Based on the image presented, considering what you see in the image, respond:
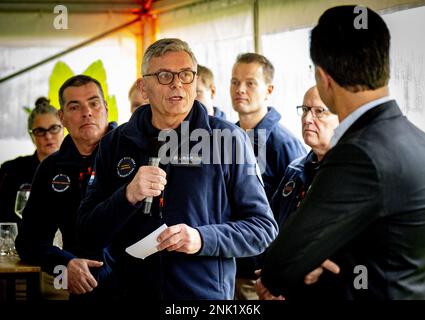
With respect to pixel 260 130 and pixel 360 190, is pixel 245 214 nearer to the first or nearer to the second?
pixel 360 190

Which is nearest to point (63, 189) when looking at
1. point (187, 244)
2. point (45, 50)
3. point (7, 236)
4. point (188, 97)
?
point (7, 236)

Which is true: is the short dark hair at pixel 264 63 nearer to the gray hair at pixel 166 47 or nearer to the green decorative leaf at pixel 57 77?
the gray hair at pixel 166 47

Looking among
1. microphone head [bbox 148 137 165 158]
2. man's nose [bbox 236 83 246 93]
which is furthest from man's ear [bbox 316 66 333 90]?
man's nose [bbox 236 83 246 93]

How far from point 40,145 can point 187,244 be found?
252 centimetres

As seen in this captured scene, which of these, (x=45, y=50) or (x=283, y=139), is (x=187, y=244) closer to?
(x=283, y=139)

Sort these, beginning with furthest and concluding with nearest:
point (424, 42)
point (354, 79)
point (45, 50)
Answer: point (45, 50) < point (424, 42) < point (354, 79)

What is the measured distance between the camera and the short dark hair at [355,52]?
1842mm

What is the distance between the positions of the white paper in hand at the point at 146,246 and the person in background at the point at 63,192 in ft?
2.46

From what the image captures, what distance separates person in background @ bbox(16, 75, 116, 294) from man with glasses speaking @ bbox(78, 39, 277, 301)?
0.63 meters

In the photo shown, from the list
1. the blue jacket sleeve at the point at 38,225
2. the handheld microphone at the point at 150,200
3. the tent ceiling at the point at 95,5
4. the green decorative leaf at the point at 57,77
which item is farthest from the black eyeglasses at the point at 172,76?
the green decorative leaf at the point at 57,77

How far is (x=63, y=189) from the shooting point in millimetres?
3498

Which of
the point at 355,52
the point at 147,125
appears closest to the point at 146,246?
the point at 147,125

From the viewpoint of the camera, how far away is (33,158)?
15.9 feet

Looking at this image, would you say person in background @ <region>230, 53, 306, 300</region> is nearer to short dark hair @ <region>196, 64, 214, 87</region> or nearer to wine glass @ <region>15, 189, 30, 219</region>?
short dark hair @ <region>196, 64, 214, 87</region>
